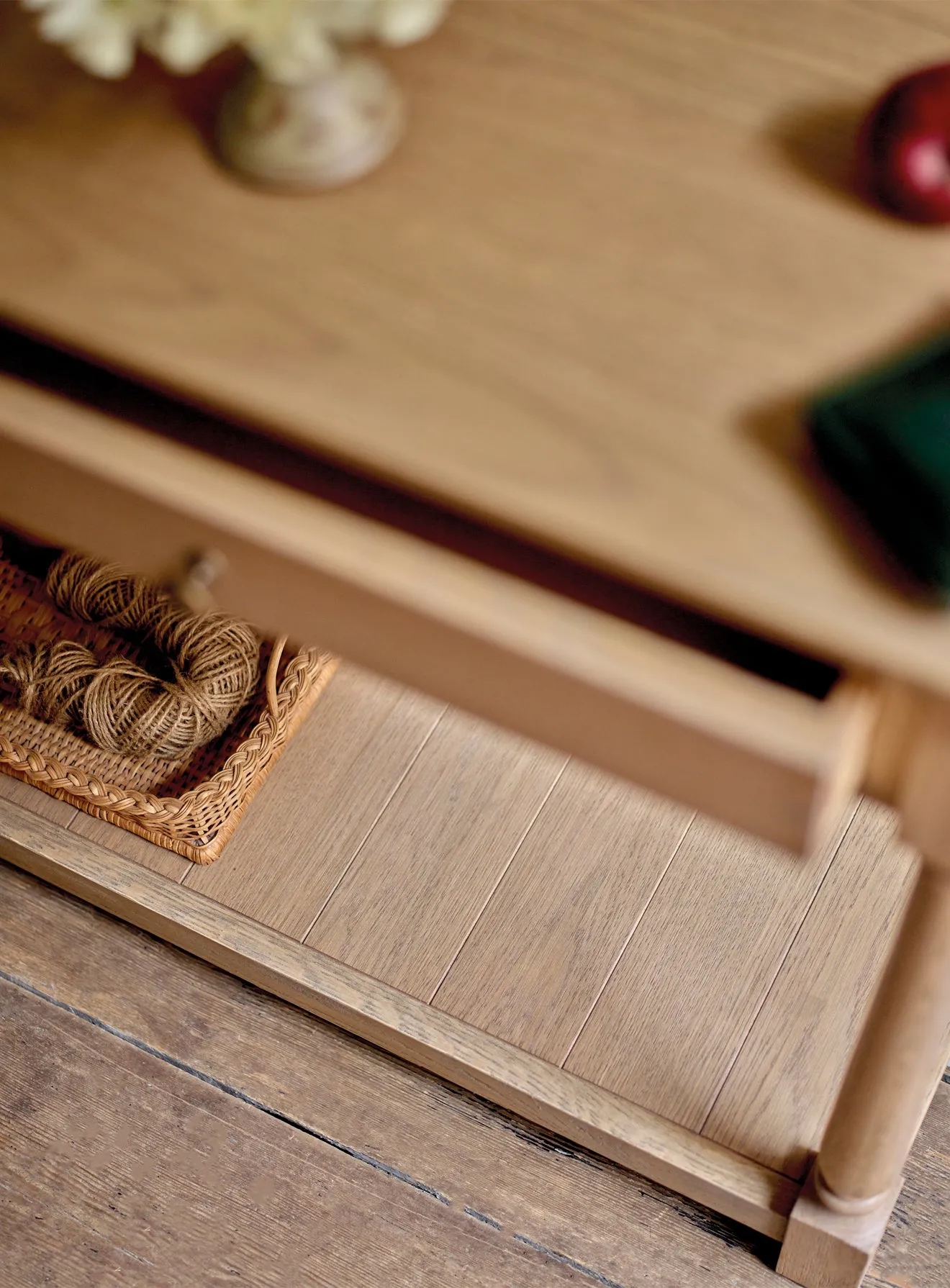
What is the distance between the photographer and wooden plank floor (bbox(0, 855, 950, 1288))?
0.93 meters

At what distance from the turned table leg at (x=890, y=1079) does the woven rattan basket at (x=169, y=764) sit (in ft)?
1.61

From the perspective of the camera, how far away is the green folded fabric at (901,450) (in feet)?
1.47

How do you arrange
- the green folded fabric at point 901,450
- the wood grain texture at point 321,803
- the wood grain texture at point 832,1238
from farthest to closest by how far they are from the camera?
the wood grain texture at point 321,803, the wood grain texture at point 832,1238, the green folded fabric at point 901,450

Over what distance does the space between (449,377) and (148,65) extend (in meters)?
0.27

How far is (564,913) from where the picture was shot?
100cm

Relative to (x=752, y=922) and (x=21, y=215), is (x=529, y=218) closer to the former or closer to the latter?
(x=21, y=215)

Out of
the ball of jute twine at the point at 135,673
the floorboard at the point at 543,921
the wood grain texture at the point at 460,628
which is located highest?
the wood grain texture at the point at 460,628

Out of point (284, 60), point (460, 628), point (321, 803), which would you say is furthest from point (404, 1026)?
point (284, 60)

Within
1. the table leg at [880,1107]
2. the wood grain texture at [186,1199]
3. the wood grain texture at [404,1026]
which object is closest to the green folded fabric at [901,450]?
the table leg at [880,1107]

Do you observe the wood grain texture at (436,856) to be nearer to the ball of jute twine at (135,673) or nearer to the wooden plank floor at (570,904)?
the wooden plank floor at (570,904)

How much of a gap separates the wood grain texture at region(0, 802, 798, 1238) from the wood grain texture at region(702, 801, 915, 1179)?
0.09 ft

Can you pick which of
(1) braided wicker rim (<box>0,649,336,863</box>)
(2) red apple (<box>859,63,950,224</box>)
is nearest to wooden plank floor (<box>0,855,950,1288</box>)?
(1) braided wicker rim (<box>0,649,336,863</box>)

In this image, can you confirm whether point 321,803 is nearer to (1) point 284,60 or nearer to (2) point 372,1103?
(2) point 372,1103

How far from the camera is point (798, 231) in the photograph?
570 mm
